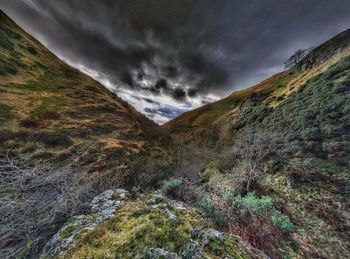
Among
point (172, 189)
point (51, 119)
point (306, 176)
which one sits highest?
point (51, 119)

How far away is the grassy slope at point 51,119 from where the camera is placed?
19406 millimetres

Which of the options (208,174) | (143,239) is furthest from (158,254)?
(208,174)

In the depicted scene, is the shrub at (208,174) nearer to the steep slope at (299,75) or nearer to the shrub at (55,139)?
the shrub at (55,139)

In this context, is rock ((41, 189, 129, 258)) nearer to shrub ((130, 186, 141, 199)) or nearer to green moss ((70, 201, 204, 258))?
green moss ((70, 201, 204, 258))

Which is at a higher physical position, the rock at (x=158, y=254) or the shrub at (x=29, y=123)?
the shrub at (x=29, y=123)

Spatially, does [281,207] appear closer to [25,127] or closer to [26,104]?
[25,127]

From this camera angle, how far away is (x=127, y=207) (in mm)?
3232

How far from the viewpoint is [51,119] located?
2547 cm

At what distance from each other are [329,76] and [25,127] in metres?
46.0

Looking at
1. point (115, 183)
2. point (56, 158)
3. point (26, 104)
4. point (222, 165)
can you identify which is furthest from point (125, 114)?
point (115, 183)

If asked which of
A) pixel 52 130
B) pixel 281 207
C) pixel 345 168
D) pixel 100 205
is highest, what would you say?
pixel 52 130

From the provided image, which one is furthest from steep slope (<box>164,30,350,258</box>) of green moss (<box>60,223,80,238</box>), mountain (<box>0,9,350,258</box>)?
green moss (<box>60,223,80,238</box>)

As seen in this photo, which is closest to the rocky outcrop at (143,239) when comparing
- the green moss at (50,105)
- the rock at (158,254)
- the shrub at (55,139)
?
the rock at (158,254)

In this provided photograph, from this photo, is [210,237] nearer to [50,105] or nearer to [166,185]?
[166,185]
